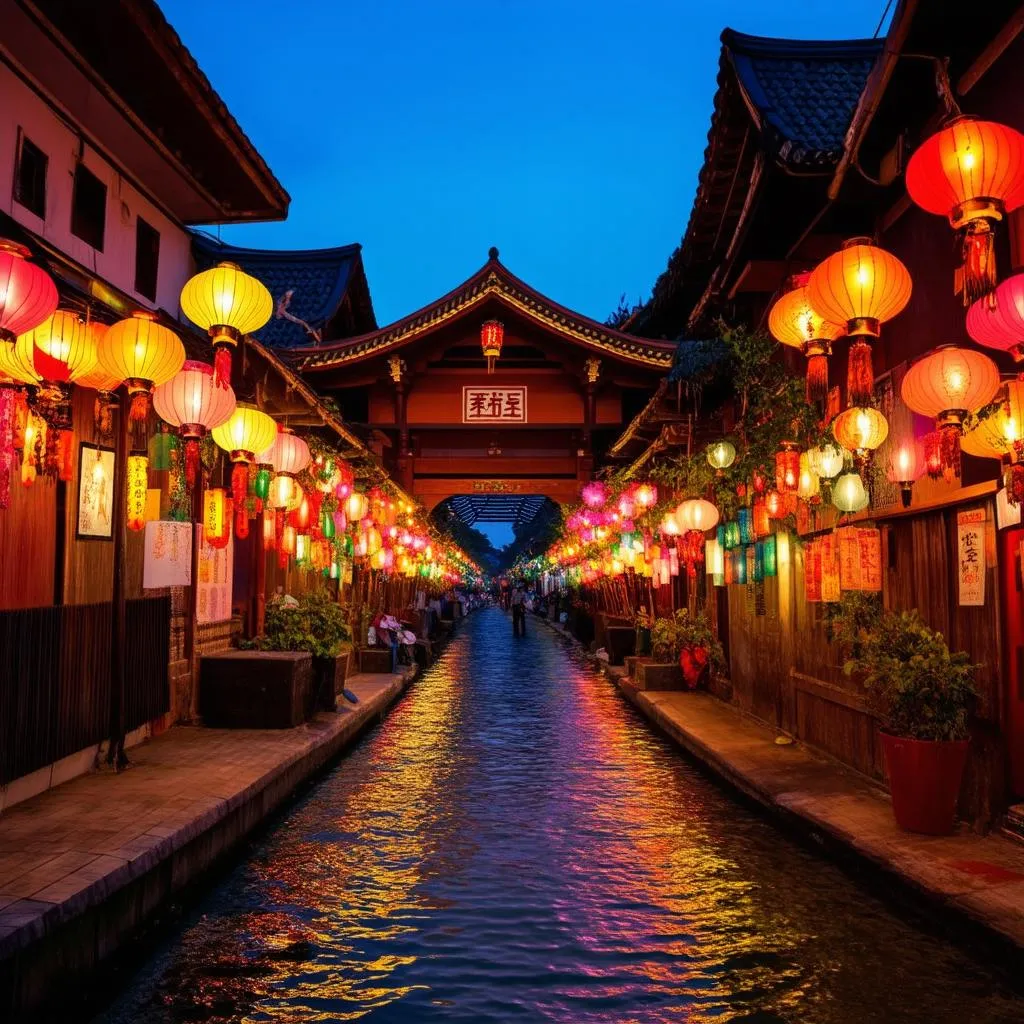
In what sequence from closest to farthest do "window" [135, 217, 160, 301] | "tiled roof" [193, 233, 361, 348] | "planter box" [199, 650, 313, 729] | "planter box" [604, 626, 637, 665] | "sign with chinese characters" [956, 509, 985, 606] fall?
"sign with chinese characters" [956, 509, 985, 606] < "planter box" [199, 650, 313, 729] < "window" [135, 217, 160, 301] < "planter box" [604, 626, 637, 665] < "tiled roof" [193, 233, 361, 348]

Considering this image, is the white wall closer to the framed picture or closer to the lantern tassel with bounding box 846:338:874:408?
the framed picture

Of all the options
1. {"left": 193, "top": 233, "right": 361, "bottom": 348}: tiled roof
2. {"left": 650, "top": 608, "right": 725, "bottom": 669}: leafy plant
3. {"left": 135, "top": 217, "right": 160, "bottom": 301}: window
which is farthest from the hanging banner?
{"left": 193, "top": 233, "right": 361, "bottom": 348}: tiled roof

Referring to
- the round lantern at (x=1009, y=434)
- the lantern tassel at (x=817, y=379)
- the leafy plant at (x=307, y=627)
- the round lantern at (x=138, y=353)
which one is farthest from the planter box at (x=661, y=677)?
the round lantern at (x=138, y=353)

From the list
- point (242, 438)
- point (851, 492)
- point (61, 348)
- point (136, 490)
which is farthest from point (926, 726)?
point (136, 490)

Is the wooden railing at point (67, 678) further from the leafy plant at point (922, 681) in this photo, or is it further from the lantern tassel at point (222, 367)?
the leafy plant at point (922, 681)

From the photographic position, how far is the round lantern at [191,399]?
9078 mm

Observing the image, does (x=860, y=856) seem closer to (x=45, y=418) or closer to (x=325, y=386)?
(x=45, y=418)

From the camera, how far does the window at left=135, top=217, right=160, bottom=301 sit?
48.5ft

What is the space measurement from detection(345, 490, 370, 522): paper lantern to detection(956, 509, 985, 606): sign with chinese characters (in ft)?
38.4

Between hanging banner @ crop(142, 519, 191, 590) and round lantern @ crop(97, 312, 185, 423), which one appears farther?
hanging banner @ crop(142, 519, 191, 590)

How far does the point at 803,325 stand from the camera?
29.9 feet

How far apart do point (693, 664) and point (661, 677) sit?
0.69 m

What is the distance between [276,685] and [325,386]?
17.2 meters

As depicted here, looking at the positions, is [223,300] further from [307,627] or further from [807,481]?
[307,627]
